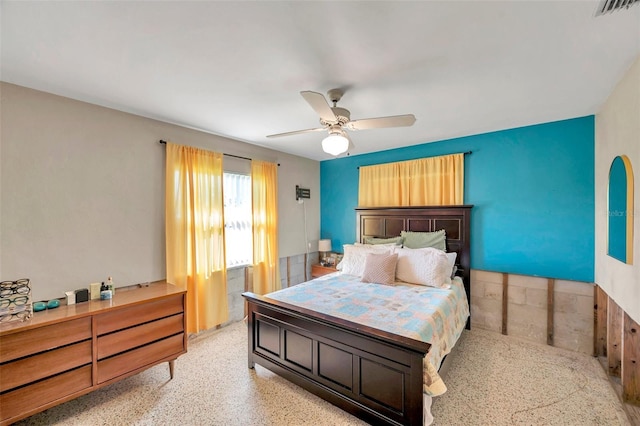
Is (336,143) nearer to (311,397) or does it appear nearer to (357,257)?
(357,257)

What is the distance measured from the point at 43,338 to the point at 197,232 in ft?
5.18

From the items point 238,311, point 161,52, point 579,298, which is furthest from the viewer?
point 238,311

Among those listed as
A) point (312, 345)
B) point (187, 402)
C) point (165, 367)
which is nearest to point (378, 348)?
point (312, 345)

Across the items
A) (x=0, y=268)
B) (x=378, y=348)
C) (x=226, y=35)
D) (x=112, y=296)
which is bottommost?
(x=378, y=348)

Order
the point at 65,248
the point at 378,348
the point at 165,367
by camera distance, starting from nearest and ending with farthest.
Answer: the point at 378,348
the point at 65,248
the point at 165,367

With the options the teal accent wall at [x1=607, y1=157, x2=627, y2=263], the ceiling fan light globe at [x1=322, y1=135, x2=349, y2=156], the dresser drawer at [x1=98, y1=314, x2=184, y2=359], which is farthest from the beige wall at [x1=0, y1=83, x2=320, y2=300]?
the teal accent wall at [x1=607, y1=157, x2=627, y2=263]

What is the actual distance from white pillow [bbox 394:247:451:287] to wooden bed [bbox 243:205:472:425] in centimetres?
139

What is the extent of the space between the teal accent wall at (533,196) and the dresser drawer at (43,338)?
11.3 ft

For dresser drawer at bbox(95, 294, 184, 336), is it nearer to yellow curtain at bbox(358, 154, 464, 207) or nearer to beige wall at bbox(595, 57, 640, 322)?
yellow curtain at bbox(358, 154, 464, 207)

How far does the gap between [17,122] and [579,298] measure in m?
5.60

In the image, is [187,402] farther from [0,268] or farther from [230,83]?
[230,83]

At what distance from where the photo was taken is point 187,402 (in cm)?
220

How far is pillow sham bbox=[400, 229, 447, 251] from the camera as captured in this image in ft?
11.9

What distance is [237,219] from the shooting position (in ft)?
12.5
